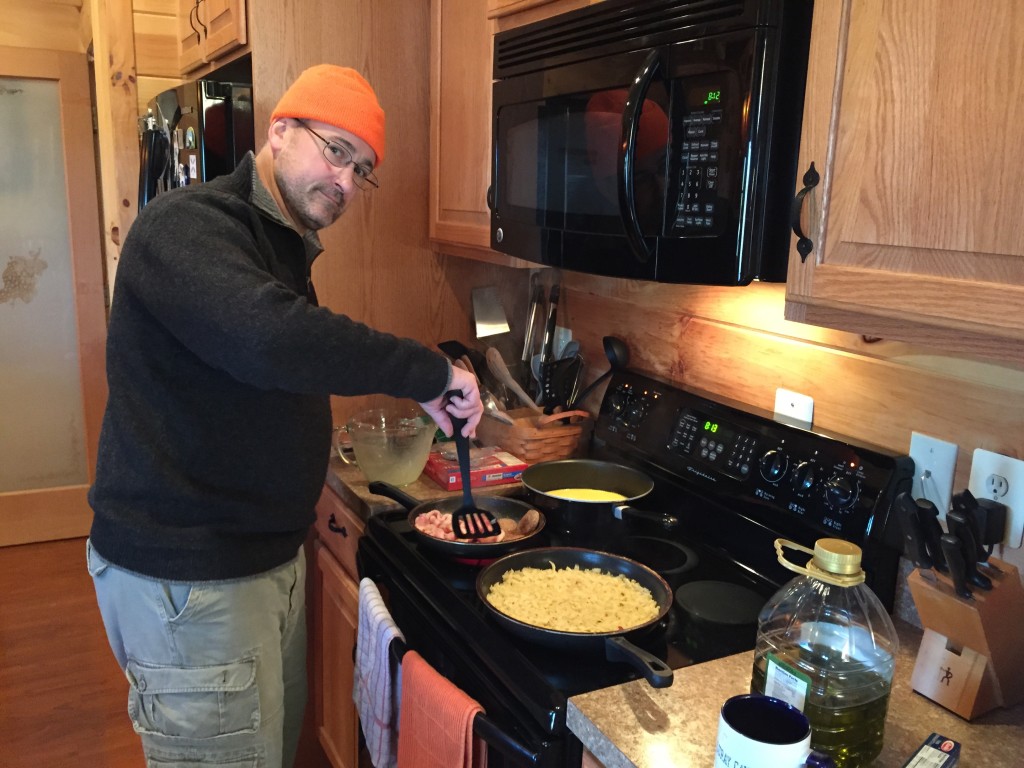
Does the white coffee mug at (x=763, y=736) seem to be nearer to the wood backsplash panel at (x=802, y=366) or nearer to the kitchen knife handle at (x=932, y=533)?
the kitchen knife handle at (x=932, y=533)

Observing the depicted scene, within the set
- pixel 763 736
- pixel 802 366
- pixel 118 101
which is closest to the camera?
pixel 763 736

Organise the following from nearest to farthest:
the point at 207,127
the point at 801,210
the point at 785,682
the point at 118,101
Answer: the point at 785,682 < the point at 801,210 < the point at 207,127 < the point at 118,101

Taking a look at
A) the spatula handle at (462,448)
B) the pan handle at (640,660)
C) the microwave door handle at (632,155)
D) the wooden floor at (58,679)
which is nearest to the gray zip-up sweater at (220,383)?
the spatula handle at (462,448)

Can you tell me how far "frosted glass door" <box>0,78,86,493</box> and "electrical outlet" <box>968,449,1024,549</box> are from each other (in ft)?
11.7

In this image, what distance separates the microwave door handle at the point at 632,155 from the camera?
48.3 inches

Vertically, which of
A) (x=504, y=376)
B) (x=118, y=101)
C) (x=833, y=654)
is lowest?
(x=833, y=654)

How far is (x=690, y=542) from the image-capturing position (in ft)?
5.27

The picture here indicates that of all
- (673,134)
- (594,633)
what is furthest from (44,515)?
(673,134)

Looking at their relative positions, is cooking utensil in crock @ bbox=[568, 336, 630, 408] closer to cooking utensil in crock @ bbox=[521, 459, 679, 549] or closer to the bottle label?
cooking utensil in crock @ bbox=[521, 459, 679, 549]

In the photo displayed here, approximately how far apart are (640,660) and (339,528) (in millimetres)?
1001

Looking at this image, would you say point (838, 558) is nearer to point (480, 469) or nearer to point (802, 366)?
point (802, 366)

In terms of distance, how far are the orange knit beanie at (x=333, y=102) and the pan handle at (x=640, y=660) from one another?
0.92 m

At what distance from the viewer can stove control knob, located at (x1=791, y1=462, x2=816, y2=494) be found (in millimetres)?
1394

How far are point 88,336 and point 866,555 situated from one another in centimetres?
337
